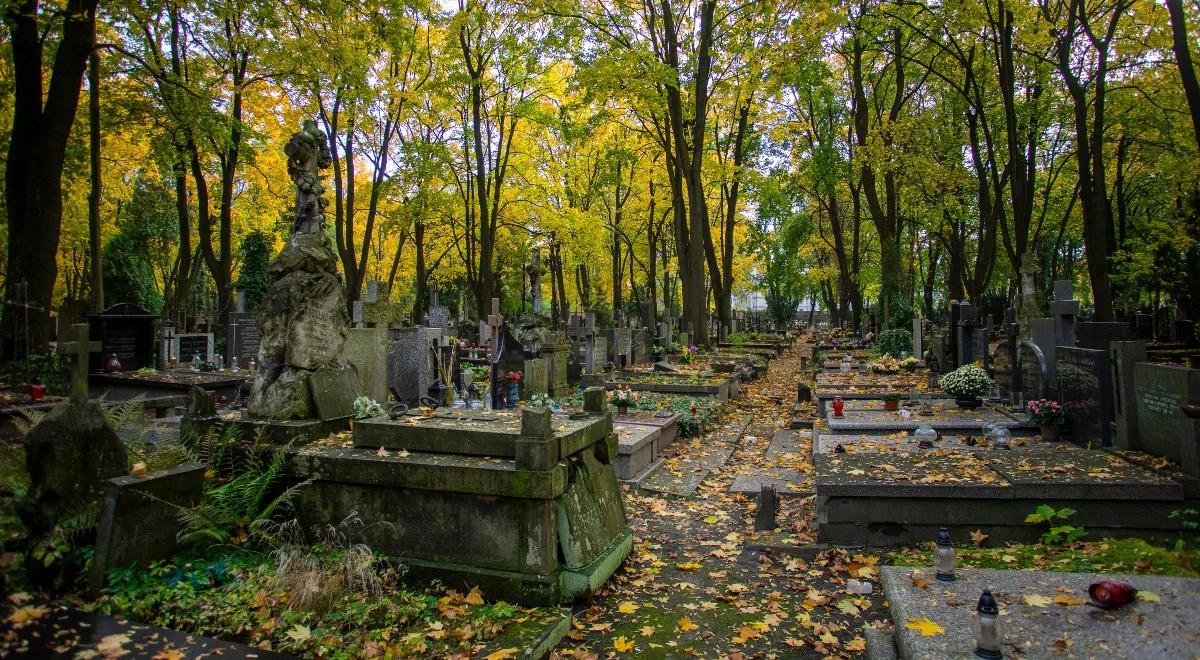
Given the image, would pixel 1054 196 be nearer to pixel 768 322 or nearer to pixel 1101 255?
pixel 1101 255

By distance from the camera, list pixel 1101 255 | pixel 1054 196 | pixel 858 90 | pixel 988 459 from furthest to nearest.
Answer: pixel 1054 196 < pixel 858 90 < pixel 1101 255 < pixel 988 459

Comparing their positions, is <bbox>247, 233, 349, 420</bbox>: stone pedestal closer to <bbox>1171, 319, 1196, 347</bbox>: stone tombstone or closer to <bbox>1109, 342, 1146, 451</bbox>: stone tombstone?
<bbox>1109, 342, 1146, 451</bbox>: stone tombstone

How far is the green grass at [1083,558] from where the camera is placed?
4.25 meters

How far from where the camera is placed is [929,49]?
18656mm

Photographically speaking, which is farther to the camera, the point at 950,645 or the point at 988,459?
the point at 988,459

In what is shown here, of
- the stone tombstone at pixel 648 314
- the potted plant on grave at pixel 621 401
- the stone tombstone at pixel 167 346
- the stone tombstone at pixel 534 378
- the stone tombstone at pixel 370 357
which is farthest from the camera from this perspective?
the stone tombstone at pixel 648 314

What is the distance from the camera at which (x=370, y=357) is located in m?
7.98

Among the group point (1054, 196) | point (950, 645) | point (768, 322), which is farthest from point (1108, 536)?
point (768, 322)

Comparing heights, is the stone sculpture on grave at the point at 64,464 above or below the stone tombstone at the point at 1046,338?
below

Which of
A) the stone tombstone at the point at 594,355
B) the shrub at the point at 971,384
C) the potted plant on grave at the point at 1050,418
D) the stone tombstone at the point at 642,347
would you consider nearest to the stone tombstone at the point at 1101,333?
the potted plant on grave at the point at 1050,418

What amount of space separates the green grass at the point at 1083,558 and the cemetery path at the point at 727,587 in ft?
2.24

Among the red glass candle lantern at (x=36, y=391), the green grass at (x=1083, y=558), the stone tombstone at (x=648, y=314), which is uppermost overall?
the stone tombstone at (x=648, y=314)

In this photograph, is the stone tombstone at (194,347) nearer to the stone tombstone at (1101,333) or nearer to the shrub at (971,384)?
the shrub at (971,384)

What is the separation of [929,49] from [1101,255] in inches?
302
